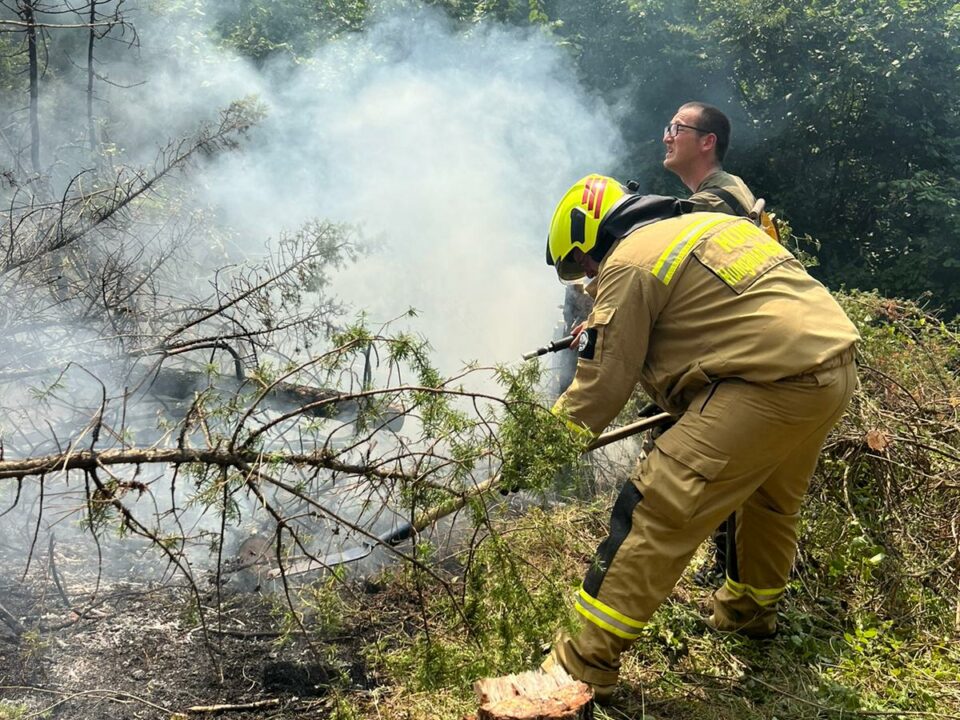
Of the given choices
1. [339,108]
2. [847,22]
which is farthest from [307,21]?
[847,22]

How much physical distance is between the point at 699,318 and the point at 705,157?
62.4 inches

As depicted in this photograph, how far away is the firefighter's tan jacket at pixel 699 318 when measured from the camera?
2.87m

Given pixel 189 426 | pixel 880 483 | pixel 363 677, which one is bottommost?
pixel 363 677

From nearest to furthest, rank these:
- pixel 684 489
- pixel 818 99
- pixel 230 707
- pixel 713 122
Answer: pixel 684 489, pixel 230 707, pixel 713 122, pixel 818 99

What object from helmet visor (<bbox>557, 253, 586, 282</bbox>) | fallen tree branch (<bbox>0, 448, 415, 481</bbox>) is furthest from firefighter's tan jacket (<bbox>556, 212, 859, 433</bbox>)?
fallen tree branch (<bbox>0, 448, 415, 481</bbox>)

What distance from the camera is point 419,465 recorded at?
106 inches

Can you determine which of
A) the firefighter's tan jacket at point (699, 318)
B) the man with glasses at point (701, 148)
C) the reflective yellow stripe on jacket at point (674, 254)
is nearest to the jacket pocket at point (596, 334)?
the firefighter's tan jacket at point (699, 318)

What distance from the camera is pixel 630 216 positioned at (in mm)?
3156

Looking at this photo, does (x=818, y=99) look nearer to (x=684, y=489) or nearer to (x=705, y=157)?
(x=705, y=157)

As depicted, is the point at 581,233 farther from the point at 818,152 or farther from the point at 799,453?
the point at 818,152

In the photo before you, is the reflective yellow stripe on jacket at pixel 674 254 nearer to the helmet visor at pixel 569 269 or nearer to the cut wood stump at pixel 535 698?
the helmet visor at pixel 569 269

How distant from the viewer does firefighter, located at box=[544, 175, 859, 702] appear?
9.45 ft

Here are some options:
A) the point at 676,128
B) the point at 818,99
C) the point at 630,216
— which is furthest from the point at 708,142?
the point at 818,99

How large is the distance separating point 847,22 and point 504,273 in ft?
14.6
